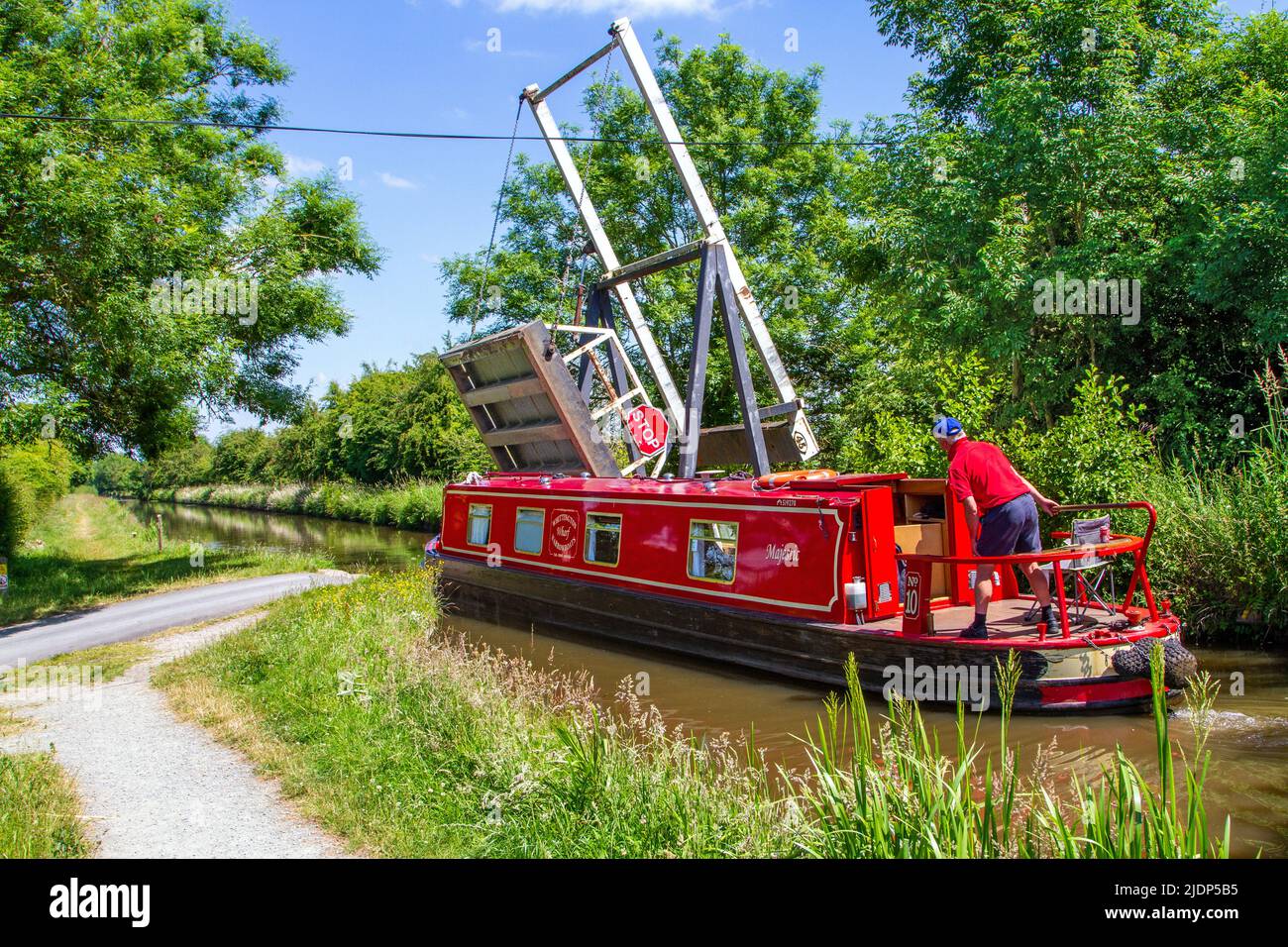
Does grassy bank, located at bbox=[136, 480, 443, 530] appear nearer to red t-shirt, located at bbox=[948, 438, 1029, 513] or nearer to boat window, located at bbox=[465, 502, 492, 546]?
boat window, located at bbox=[465, 502, 492, 546]

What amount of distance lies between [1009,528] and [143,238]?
12668 mm

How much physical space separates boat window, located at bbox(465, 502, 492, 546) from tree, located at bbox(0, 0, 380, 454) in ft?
15.9

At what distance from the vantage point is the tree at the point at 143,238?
12742 millimetres

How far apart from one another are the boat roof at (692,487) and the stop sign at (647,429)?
893mm

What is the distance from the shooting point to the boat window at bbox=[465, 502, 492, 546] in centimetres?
1373

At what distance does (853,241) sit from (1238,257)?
6671mm

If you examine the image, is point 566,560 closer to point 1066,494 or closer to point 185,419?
point 1066,494

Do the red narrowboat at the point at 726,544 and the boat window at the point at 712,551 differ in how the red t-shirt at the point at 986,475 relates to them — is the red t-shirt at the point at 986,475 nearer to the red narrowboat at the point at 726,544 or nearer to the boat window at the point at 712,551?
the red narrowboat at the point at 726,544

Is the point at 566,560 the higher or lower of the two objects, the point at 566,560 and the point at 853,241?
the lower

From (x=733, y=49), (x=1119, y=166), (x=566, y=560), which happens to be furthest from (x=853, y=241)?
(x=733, y=49)

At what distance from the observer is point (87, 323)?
44.0ft

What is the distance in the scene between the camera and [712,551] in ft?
32.3
